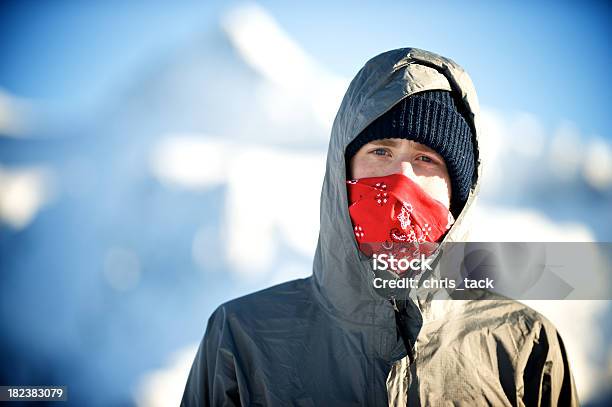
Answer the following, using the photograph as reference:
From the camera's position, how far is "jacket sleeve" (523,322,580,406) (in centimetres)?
163

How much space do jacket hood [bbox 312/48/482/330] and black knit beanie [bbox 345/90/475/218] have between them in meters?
0.04

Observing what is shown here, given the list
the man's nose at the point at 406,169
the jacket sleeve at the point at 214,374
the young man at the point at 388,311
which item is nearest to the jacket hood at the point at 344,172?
the young man at the point at 388,311

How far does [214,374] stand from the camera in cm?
171

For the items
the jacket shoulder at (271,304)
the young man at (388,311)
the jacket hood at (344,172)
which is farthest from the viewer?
the jacket shoulder at (271,304)

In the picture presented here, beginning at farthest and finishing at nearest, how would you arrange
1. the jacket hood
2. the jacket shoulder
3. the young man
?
1. the jacket shoulder
2. the jacket hood
3. the young man

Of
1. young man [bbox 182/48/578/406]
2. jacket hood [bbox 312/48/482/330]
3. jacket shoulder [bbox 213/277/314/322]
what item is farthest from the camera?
jacket shoulder [bbox 213/277/314/322]

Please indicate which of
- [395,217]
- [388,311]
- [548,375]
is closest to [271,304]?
[388,311]

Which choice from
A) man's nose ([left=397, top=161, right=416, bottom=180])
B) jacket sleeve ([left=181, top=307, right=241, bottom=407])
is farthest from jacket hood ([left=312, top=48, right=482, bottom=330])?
jacket sleeve ([left=181, top=307, right=241, bottom=407])

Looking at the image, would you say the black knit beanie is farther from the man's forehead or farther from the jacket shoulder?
the jacket shoulder

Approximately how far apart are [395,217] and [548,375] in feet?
2.43

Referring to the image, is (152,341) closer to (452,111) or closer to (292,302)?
(292,302)

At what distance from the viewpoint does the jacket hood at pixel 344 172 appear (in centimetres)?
169

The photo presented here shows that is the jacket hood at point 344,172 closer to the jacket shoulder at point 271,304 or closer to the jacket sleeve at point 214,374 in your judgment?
the jacket shoulder at point 271,304

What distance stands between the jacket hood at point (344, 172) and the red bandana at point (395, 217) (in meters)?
0.06
